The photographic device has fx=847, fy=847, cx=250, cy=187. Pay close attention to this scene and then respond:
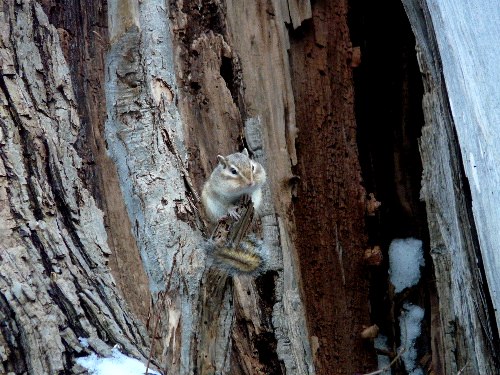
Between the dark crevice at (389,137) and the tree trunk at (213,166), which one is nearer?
the tree trunk at (213,166)

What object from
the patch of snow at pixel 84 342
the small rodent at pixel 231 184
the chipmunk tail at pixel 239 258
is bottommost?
the patch of snow at pixel 84 342

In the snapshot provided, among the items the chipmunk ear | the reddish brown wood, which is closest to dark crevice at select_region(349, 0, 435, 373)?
the reddish brown wood

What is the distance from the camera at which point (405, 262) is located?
4.83 m

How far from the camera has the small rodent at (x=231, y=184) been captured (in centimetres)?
449

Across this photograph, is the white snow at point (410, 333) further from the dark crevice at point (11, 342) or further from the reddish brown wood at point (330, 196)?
the dark crevice at point (11, 342)

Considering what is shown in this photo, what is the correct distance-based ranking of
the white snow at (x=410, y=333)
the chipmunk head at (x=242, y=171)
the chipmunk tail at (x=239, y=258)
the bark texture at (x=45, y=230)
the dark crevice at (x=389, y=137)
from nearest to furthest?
the bark texture at (x=45, y=230) → the chipmunk tail at (x=239, y=258) → the chipmunk head at (x=242, y=171) → the white snow at (x=410, y=333) → the dark crevice at (x=389, y=137)

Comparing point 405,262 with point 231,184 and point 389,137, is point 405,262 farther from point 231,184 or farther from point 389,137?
point 231,184

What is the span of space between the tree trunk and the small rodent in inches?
4.4

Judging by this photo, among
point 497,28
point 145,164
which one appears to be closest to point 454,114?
point 497,28

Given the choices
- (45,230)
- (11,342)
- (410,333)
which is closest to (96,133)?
(45,230)

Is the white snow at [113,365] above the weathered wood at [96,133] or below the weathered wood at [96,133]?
below

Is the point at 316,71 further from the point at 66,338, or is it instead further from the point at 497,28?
the point at 66,338

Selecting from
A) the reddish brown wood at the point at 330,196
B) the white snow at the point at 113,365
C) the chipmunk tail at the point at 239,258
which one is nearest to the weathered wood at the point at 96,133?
the reddish brown wood at the point at 330,196

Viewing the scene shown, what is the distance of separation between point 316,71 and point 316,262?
113 centimetres
